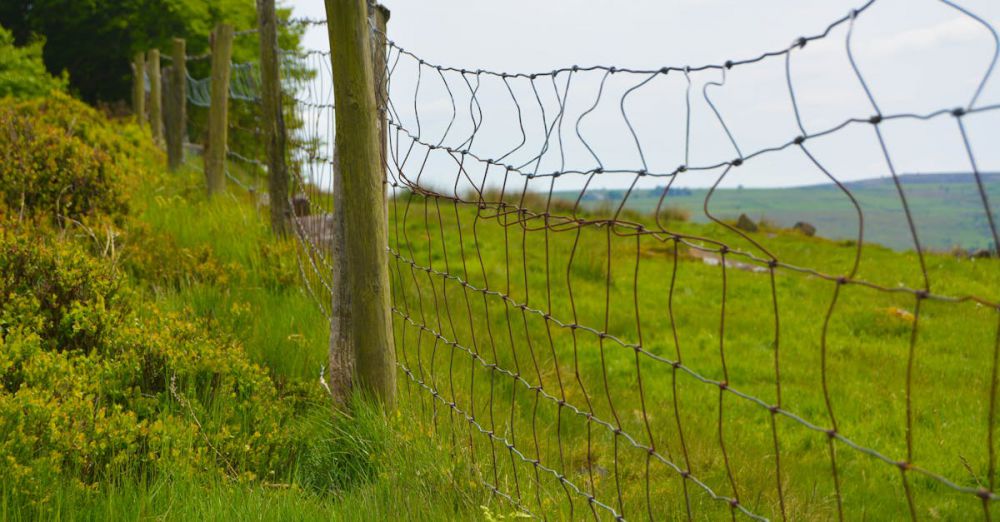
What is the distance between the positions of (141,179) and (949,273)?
33.9ft

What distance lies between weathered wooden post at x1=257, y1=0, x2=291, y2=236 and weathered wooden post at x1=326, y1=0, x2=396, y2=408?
363 cm

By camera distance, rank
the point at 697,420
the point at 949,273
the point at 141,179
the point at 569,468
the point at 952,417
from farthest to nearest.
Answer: the point at 949,273, the point at 141,179, the point at 952,417, the point at 697,420, the point at 569,468

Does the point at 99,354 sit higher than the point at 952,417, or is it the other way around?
the point at 99,354

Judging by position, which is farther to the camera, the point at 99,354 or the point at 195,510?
the point at 99,354

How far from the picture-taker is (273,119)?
748 centimetres

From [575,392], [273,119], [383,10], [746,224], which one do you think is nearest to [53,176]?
[273,119]

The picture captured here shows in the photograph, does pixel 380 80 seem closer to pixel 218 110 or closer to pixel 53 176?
pixel 53 176

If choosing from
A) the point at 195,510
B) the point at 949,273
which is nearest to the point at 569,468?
the point at 195,510

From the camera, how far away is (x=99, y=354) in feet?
15.1

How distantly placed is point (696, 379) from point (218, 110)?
6.38 meters

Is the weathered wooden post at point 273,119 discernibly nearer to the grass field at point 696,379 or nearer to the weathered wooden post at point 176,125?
the grass field at point 696,379

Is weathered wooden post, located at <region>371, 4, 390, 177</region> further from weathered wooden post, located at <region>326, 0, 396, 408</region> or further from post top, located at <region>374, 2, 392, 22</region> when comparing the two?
weathered wooden post, located at <region>326, 0, 396, 408</region>

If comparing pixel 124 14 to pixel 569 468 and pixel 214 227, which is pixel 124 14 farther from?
pixel 569 468

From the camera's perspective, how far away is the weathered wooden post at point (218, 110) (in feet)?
31.9
